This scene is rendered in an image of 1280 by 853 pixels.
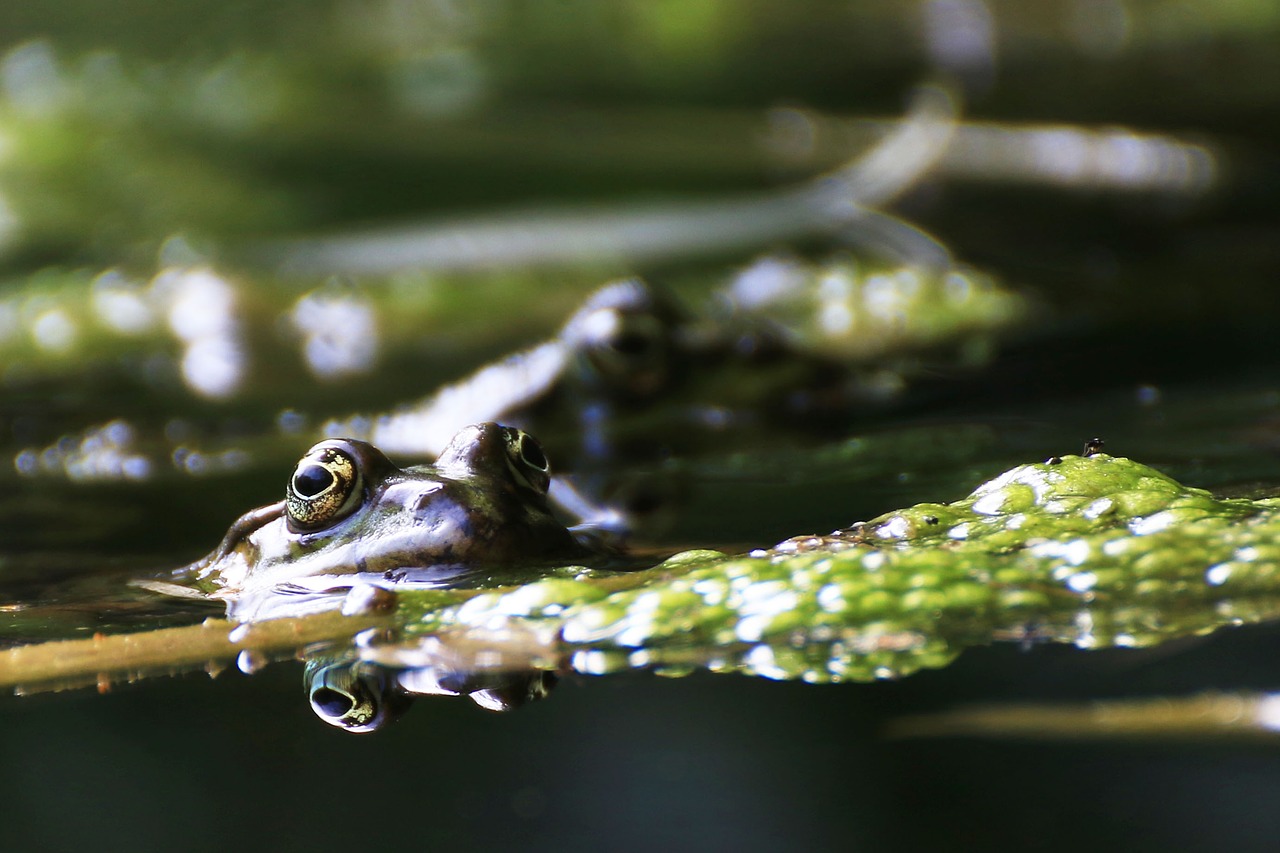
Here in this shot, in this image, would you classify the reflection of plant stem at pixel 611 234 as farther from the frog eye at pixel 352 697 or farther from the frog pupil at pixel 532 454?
the frog eye at pixel 352 697

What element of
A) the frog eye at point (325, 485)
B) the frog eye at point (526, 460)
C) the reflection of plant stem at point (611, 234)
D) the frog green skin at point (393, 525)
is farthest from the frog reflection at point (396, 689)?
the reflection of plant stem at point (611, 234)

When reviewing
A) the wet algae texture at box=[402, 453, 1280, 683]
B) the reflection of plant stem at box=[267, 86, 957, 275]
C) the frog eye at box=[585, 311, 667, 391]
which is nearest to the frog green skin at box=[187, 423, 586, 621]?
the wet algae texture at box=[402, 453, 1280, 683]

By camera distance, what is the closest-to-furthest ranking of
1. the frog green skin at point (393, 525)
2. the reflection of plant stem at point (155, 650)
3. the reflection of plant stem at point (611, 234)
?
the reflection of plant stem at point (155, 650)
the frog green skin at point (393, 525)
the reflection of plant stem at point (611, 234)

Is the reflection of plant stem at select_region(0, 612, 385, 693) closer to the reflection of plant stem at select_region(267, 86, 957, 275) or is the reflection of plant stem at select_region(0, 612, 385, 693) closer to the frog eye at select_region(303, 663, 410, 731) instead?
the frog eye at select_region(303, 663, 410, 731)

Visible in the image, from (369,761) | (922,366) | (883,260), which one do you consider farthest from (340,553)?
(883,260)

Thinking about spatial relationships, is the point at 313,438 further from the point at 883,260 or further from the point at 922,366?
the point at 883,260

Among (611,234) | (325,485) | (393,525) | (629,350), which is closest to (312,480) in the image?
(325,485)

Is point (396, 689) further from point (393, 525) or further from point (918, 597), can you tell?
point (918, 597)
